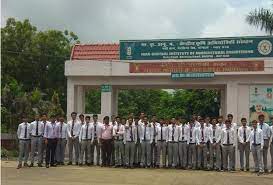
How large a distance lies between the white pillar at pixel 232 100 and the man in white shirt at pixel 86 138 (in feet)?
16.5

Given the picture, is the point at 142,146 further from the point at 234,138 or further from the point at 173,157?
the point at 234,138

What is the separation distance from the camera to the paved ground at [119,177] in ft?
48.9

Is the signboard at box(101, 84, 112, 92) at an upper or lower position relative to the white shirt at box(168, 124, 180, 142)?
upper

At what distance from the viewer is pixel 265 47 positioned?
66.0 feet

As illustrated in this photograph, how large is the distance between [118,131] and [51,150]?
239 cm

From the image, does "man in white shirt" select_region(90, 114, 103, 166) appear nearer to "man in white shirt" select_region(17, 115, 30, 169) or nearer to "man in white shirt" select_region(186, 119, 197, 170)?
"man in white shirt" select_region(17, 115, 30, 169)

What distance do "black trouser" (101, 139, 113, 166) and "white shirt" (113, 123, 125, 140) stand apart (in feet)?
0.92

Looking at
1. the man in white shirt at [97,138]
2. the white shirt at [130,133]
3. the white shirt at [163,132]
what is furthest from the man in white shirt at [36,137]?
the white shirt at [163,132]

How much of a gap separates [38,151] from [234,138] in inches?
260

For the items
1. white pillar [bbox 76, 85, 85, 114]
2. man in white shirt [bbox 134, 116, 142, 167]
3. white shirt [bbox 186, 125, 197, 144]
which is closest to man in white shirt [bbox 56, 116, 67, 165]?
man in white shirt [bbox 134, 116, 142, 167]

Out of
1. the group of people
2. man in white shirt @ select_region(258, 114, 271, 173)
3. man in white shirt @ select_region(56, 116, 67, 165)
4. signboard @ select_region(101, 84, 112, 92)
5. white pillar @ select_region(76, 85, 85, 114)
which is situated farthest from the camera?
white pillar @ select_region(76, 85, 85, 114)

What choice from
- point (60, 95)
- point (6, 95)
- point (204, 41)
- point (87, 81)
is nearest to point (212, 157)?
point (204, 41)

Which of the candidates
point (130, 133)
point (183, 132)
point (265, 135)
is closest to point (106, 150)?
point (130, 133)

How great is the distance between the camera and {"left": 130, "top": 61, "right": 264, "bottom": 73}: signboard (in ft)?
66.0
